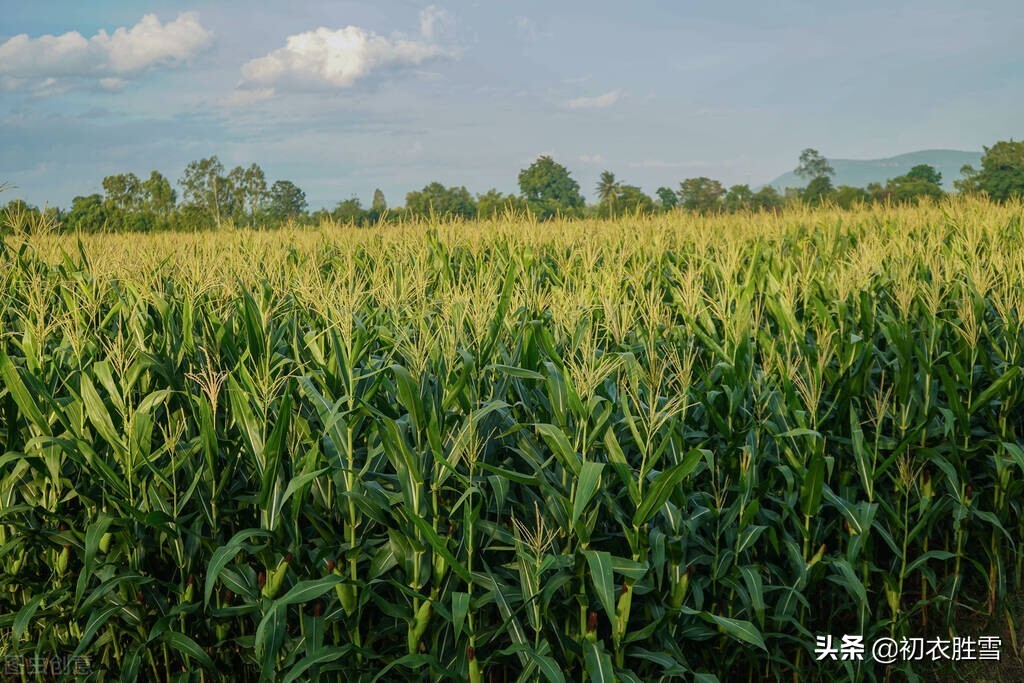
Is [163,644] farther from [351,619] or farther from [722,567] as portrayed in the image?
[722,567]

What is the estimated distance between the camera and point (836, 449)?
12.0ft

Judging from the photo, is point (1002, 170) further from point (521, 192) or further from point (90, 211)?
point (90, 211)

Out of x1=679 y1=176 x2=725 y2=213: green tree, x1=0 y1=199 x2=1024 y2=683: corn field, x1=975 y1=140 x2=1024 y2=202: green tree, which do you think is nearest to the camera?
x1=0 y1=199 x2=1024 y2=683: corn field

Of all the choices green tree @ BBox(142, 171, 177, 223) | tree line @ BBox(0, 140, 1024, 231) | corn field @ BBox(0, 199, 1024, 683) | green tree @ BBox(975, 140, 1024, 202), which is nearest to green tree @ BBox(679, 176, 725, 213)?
tree line @ BBox(0, 140, 1024, 231)

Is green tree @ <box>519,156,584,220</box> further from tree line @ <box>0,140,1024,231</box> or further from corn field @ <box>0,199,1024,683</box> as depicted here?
corn field @ <box>0,199,1024,683</box>

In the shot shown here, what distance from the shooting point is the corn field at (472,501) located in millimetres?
2553

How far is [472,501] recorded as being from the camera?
260 centimetres

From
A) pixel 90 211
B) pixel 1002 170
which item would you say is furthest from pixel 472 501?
pixel 1002 170

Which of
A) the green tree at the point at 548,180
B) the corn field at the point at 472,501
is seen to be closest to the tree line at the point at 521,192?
the green tree at the point at 548,180

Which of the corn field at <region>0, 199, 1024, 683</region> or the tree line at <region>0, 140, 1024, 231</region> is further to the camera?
the tree line at <region>0, 140, 1024, 231</region>

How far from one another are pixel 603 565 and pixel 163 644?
178 cm

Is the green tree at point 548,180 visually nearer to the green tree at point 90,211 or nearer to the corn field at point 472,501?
the green tree at point 90,211

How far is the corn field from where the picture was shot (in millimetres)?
2553

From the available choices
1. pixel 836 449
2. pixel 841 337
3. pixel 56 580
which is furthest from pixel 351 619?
pixel 841 337
